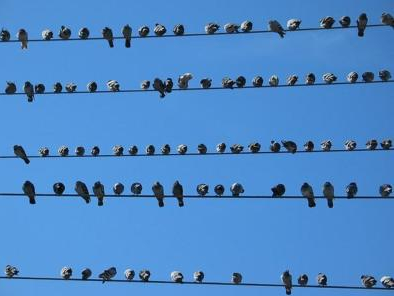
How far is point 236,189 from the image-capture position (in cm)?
2323

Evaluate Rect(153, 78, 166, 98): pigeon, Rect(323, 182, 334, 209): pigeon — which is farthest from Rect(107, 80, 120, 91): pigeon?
Rect(323, 182, 334, 209): pigeon

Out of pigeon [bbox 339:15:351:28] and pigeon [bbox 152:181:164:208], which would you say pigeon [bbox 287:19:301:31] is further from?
pigeon [bbox 152:181:164:208]

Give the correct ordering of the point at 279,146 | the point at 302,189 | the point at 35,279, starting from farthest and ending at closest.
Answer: the point at 279,146 < the point at 302,189 < the point at 35,279

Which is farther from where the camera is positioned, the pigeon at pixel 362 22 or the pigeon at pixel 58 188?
the pigeon at pixel 362 22

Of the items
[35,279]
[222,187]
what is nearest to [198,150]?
[222,187]

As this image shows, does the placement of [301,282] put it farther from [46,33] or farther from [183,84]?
[46,33]

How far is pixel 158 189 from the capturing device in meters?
22.6

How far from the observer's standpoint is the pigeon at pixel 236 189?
23.2 m

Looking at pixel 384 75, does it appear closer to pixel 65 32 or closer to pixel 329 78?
pixel 329 78

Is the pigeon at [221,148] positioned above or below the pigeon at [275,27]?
below

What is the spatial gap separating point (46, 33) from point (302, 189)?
7080 mm

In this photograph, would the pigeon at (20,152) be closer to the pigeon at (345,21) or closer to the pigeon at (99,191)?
the pigeon at (99,191)

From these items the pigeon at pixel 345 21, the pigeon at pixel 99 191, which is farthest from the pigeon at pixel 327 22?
the pigeon at pixel 99 191

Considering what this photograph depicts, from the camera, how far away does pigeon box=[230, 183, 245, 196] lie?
76.0 feet
